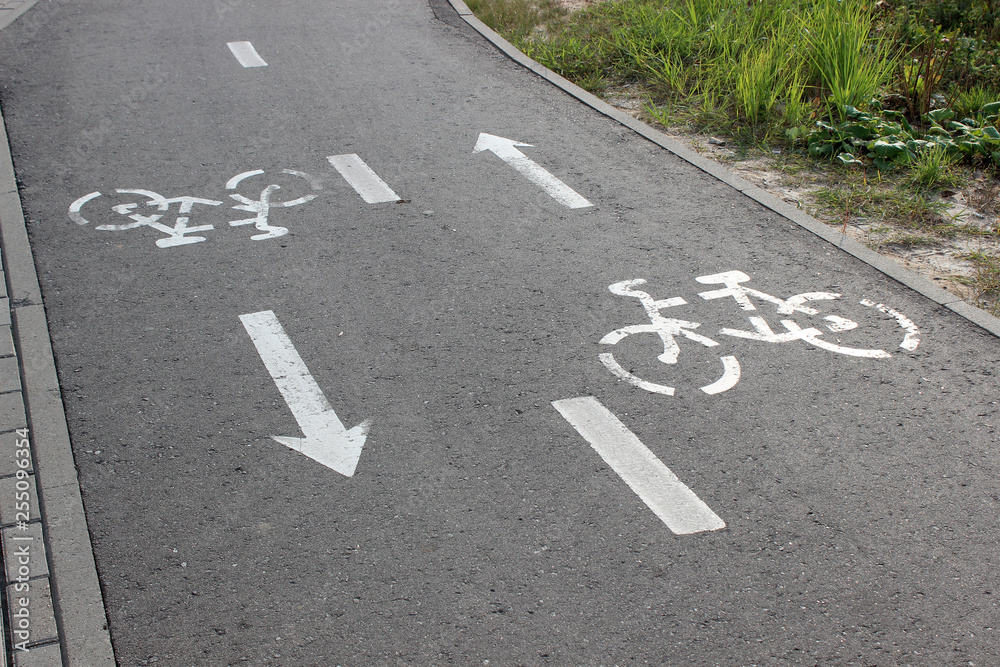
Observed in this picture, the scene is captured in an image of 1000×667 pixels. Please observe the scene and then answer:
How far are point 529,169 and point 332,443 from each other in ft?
13.4

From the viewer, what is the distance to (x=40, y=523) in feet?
13.2

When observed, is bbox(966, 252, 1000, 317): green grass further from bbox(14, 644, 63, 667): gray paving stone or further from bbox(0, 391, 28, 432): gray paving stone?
bbox(0, 391, 28, 432): gray paving stone

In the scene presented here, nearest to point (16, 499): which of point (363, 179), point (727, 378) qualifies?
point (727, 378)

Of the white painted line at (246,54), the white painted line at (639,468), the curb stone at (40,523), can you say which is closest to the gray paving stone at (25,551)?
the curb stone at (40,523)

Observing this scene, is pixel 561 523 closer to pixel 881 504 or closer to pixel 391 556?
pixel 391 556

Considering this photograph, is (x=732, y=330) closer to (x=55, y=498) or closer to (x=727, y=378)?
(x=727, y=378)

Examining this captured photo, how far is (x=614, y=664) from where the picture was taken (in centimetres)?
339

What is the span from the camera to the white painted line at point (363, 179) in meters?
7.38

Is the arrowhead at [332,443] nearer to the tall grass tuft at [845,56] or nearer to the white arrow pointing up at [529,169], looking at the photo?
the white arrow pointing up at [529,169]

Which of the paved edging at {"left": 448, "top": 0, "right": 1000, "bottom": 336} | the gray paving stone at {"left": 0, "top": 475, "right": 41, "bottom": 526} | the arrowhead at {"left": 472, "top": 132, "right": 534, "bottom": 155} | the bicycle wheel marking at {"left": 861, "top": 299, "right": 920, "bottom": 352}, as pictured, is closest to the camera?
the gray paving stone at {"left": 0, "top": 475, "right": 41, "bottom": 526}

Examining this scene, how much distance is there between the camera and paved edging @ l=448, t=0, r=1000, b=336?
5.81 metres

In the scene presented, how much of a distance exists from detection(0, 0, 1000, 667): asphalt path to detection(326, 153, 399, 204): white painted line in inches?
4.0

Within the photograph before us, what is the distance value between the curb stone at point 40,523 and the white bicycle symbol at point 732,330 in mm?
2859

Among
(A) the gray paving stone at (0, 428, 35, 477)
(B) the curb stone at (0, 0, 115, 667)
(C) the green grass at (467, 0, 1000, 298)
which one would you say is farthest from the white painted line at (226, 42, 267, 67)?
(A) the gray paving stone at (0, 428, 35, 477)
